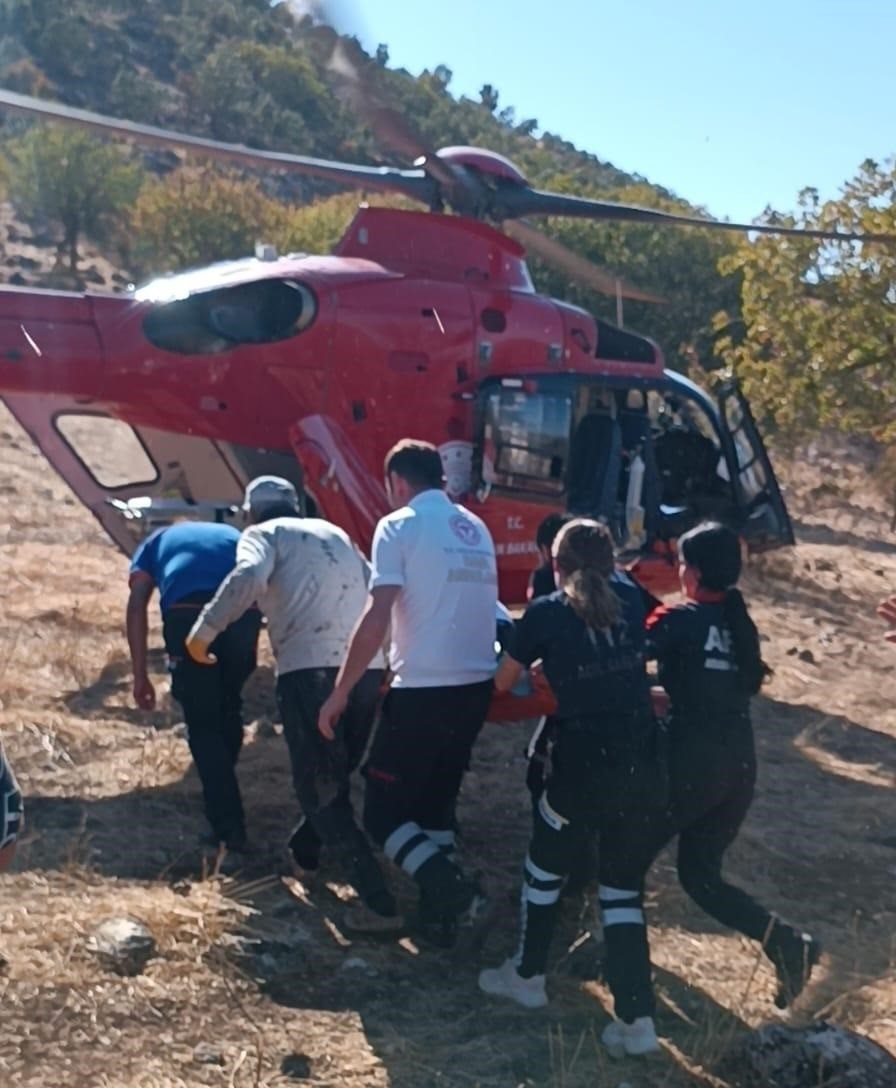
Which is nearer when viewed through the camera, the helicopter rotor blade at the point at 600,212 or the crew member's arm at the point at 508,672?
the crew member's arm at the point at 508,672

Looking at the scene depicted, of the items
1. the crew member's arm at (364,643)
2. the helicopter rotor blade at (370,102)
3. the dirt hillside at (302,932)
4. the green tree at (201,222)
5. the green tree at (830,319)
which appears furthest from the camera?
the green tree at (201,222)

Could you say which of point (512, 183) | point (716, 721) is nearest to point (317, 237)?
point (512, 183)

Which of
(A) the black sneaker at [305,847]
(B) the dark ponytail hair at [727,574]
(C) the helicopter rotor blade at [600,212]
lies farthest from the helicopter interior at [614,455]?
(B) the dark ponytail hair at [727,574]

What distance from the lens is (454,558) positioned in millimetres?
5219

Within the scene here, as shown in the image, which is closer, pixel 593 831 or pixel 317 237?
pixel 593 831

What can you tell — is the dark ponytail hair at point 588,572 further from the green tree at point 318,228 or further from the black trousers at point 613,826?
the green tree at point 318,228

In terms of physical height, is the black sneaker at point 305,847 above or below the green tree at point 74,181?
below

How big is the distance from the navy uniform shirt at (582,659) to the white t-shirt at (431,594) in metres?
0.45

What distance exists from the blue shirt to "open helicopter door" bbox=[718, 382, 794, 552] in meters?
4.47

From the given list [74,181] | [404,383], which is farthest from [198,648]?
[74,181]

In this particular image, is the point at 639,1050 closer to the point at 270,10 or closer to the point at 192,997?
the point at 192,997

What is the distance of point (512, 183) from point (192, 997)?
5.83m

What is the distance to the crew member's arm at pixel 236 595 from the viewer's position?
5.46 meters

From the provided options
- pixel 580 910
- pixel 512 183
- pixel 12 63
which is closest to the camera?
pixel 580 910
